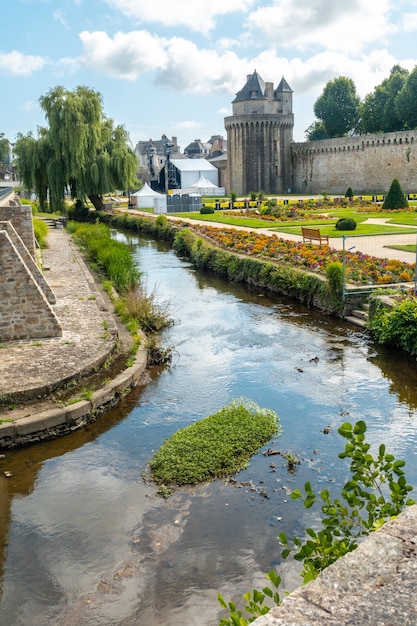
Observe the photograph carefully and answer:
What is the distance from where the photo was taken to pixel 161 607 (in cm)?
409

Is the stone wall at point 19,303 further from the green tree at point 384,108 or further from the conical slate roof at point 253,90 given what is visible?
the conical slate roof at point 253,90

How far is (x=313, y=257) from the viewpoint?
14492 millimetres

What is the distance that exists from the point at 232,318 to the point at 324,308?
1.91m

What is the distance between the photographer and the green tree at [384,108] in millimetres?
53219

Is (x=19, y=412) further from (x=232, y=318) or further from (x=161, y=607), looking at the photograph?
(x=232, y=318)

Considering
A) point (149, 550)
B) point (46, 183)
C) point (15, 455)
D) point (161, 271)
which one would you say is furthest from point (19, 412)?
point (46, 183)

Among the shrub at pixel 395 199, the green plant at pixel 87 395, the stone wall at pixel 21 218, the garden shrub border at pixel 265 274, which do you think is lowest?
the green plant at pixel 87 395

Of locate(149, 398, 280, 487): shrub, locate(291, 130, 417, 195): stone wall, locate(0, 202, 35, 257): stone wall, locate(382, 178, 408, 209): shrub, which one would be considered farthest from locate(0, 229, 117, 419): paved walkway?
locate(291, 130, 417, 195): stone wall

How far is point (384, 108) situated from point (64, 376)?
53.0 metres

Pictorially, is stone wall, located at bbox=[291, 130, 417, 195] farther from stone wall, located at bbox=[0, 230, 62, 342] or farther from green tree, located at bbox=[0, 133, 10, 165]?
green tree, located at bbox=[0, 133, 10, 165]

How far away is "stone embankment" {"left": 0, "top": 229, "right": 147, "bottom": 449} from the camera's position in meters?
6.61

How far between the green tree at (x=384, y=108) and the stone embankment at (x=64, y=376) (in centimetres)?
4841

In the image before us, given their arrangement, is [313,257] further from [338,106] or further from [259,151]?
[338,106]

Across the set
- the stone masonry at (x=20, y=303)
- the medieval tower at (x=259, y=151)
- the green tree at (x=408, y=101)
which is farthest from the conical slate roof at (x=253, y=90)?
the stone masonry at (x=20, y=303)
